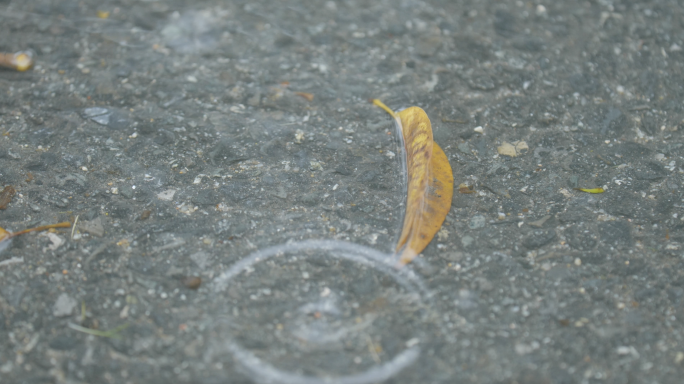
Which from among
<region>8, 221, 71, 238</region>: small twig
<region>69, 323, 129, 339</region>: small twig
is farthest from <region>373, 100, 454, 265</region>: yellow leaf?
<region>8, 221, 71, 238</region>: small twig

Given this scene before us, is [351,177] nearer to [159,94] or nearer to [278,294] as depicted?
[278,294]

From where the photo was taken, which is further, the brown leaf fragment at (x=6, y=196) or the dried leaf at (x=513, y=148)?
the dried leaf at (x=513, y=148)

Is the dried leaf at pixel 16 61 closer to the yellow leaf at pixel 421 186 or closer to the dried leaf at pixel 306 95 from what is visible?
the dried leaf at pixel 306 95

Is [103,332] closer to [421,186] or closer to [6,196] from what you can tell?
[6,196]

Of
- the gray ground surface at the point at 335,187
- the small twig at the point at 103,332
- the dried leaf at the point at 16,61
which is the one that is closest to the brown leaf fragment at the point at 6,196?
the gray ground surface at the point at 335,187

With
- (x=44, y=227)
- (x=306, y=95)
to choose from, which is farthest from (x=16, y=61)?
(x=306, y=95)

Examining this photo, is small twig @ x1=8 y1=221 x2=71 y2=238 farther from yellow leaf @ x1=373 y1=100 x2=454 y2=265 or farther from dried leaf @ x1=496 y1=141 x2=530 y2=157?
dried leaf @ x1=496 y1=141 x2=530 y2=157

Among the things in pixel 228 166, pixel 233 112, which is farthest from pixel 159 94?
pixel 228 166
